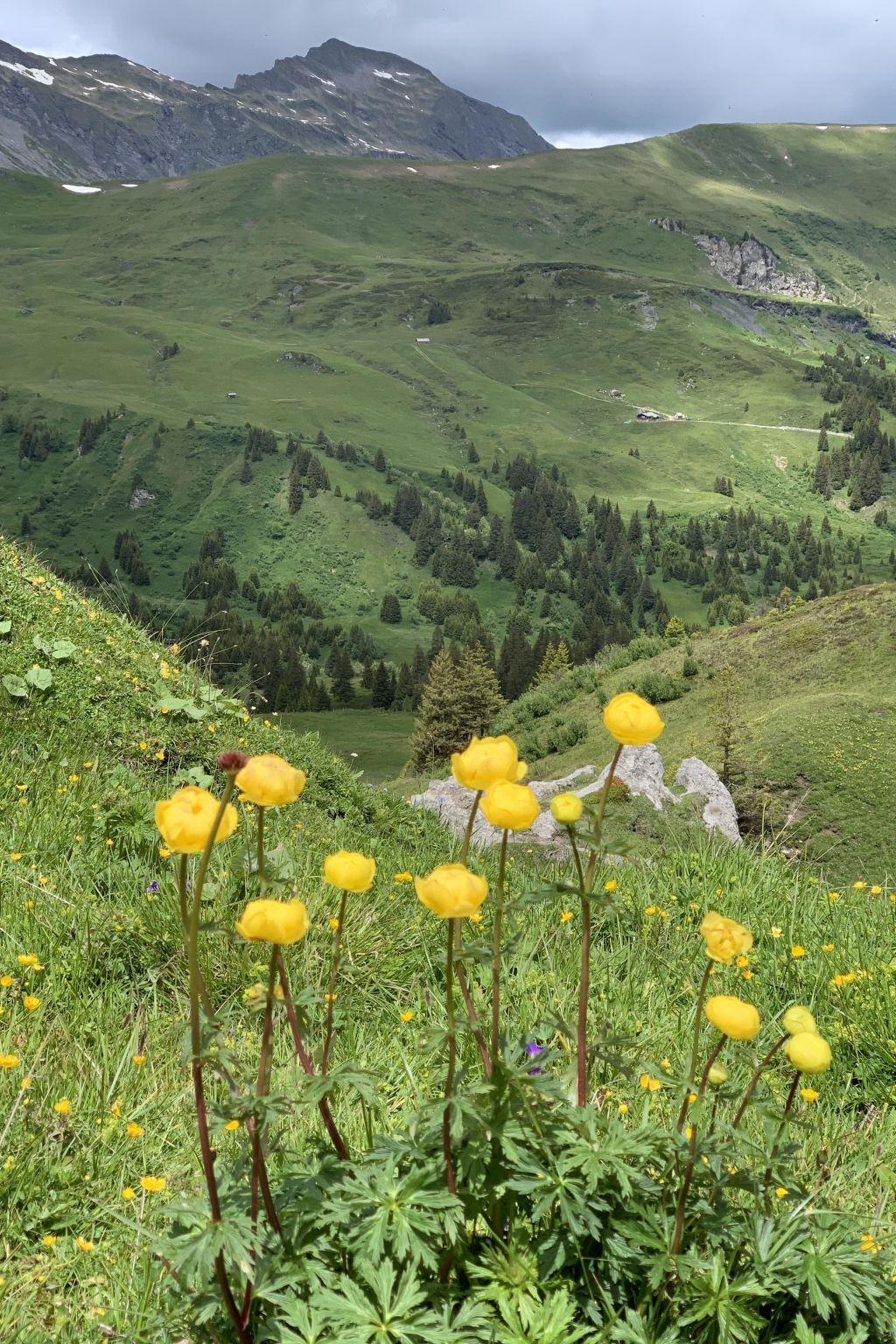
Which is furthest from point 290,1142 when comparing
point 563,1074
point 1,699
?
point 1,699

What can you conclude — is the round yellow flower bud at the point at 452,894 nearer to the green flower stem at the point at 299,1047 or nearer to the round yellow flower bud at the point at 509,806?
the round yellow flower bud at the point at 509,806

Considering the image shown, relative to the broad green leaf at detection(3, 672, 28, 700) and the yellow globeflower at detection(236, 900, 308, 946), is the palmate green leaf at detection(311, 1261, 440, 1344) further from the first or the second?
the broad green leaf at detection(3, 672, 28, 700)

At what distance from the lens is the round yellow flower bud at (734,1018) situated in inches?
70.6

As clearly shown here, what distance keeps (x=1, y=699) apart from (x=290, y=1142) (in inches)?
238

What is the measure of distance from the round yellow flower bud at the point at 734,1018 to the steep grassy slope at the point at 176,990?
0.92 ft

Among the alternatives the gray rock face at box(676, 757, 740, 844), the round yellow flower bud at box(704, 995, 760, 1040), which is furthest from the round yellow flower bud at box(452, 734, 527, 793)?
the gray rock face at box(676, 757, 740, 844)

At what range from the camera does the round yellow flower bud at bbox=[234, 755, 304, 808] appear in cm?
180

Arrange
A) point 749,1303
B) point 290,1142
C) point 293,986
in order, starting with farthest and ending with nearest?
point 293,986, point 290,1142, point 749,1303

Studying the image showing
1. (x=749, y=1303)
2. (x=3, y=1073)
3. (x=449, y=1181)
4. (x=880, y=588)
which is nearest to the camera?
(x=449, y=1181)

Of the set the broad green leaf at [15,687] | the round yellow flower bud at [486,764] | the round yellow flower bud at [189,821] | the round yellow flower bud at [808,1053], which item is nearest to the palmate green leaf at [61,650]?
the broad green leaf at [15,687]

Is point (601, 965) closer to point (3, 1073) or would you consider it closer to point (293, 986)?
point (293, 986)

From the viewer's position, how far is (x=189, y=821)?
1.73 metres

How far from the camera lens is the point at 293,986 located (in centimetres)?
445

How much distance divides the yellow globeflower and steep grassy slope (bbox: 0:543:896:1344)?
38cm
